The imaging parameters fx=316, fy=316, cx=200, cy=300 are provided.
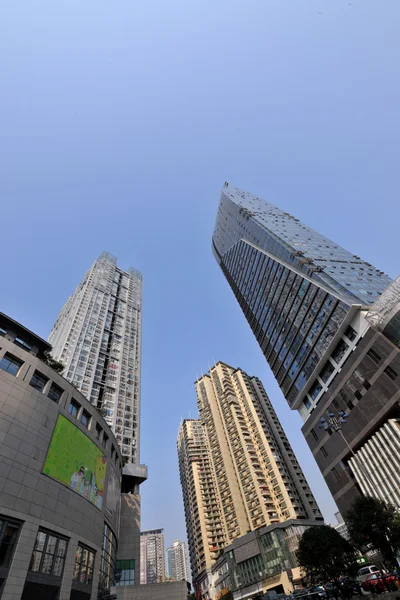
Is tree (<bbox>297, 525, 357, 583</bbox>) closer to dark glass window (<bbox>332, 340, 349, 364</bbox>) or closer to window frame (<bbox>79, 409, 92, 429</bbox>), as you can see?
dark glass window (<bbox>332, 340, 349, 364</bbox>)

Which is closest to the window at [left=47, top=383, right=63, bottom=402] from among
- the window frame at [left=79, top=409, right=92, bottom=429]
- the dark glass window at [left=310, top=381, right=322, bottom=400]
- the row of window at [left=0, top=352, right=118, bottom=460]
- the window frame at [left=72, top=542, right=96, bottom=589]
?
the row of window at [left=0, top=352, right=118, bottom=460]

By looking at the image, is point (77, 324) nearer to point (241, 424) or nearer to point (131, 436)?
point (131, 436)

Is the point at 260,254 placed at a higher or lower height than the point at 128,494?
higher

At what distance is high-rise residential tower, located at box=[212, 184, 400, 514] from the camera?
128ft

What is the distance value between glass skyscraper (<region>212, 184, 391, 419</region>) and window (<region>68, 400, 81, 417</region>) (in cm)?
3713

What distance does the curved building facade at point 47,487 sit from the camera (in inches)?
820

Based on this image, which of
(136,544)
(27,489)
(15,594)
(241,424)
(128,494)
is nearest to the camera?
(15,594)

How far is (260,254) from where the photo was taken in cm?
8138

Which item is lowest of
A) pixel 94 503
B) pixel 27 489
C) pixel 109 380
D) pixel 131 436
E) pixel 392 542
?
pixel 392 542

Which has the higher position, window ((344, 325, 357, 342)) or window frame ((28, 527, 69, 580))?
window ((344, 325, 357, 342))

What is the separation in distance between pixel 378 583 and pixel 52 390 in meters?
34.5

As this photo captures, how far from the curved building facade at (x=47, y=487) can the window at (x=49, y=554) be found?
0.18 ft

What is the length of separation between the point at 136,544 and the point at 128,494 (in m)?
7.07

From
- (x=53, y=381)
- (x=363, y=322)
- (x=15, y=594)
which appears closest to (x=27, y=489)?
(x=15, y=594)
